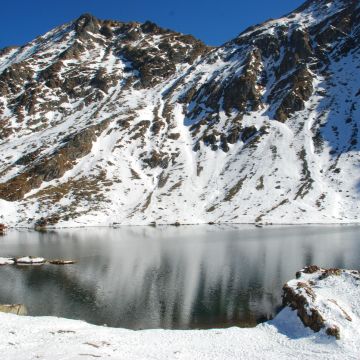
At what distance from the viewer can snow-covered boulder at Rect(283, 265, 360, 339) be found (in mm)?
37156

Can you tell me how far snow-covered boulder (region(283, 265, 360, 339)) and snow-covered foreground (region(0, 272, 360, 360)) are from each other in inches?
7.3

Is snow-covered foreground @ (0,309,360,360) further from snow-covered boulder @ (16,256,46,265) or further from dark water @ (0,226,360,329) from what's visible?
snow-covered boulder @ (16,256,46,265)

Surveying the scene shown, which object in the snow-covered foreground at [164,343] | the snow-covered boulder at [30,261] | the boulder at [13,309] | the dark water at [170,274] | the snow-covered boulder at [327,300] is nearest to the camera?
the snow-covered foreground at [164,343]

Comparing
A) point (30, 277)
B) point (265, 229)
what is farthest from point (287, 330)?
point (265, 229)

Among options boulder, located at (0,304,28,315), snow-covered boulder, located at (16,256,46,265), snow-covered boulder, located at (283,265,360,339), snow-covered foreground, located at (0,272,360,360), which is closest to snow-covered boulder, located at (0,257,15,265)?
snow-covered boulder, located at (16,256,46,265)

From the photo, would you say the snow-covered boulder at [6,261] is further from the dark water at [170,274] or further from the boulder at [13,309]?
the boulder at [13,309]

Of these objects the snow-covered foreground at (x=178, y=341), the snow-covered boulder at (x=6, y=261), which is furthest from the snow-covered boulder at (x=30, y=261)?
the snow-covered foreground at (x=178, y=341)

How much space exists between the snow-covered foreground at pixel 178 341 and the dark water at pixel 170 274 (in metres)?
4.21

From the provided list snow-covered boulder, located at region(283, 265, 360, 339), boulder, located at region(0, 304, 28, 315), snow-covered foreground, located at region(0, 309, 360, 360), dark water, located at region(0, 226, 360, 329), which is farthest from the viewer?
dark water, located at region(0, 226, 360, 329)

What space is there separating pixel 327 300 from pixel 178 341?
14.9 m

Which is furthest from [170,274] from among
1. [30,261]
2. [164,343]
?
[164,343]

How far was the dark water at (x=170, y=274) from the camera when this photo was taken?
153ft

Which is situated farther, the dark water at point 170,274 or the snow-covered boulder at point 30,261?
the snow-covered boulder at point 30,261

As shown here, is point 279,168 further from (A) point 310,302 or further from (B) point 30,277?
(A) point 310,302
